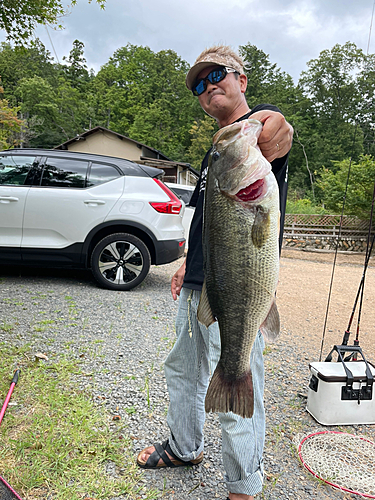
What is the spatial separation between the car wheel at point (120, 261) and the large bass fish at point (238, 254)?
433 cm

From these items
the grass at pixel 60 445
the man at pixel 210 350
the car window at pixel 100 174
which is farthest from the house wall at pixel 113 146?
the man at pixel 210 350

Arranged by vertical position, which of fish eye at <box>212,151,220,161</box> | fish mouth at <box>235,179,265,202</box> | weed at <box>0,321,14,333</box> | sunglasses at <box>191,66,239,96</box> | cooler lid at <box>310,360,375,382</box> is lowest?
weed at <box>0,321,14,333</box>

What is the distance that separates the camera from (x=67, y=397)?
272 cm

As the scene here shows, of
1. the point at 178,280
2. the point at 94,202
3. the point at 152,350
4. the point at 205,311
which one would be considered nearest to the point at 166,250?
the point at 94,202

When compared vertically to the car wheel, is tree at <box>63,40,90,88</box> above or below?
above

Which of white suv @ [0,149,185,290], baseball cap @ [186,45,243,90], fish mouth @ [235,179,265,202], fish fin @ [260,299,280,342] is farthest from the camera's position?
white suv @ [0,149,185,290]

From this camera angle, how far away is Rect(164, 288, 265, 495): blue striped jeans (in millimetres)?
1622

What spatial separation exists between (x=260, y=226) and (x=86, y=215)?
4.77 meters

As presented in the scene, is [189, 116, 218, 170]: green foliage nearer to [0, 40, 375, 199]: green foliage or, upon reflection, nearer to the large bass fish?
[0, 40, 375, 199]: green foliage

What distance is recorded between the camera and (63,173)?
5742 millimetres

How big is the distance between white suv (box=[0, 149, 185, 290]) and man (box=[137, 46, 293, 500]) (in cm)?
370

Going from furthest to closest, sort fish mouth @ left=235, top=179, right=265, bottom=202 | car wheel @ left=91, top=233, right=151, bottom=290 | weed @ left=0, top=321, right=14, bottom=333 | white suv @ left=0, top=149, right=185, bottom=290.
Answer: car wheel @ left=91, top=233, right=151, bottom=290 < white suv @ left=0, top=149, right=185, bottom=290 < weed @ left=0, top=321, right=14, bottom=333 < fish mouth @ left=235, top=179, right=265, bottom=202

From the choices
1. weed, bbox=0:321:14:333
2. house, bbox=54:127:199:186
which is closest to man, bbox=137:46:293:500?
weed, bbox=0:321:14:333

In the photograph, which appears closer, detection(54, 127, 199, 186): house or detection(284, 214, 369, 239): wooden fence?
detection(284, 214, 369, 239): wooden fence
